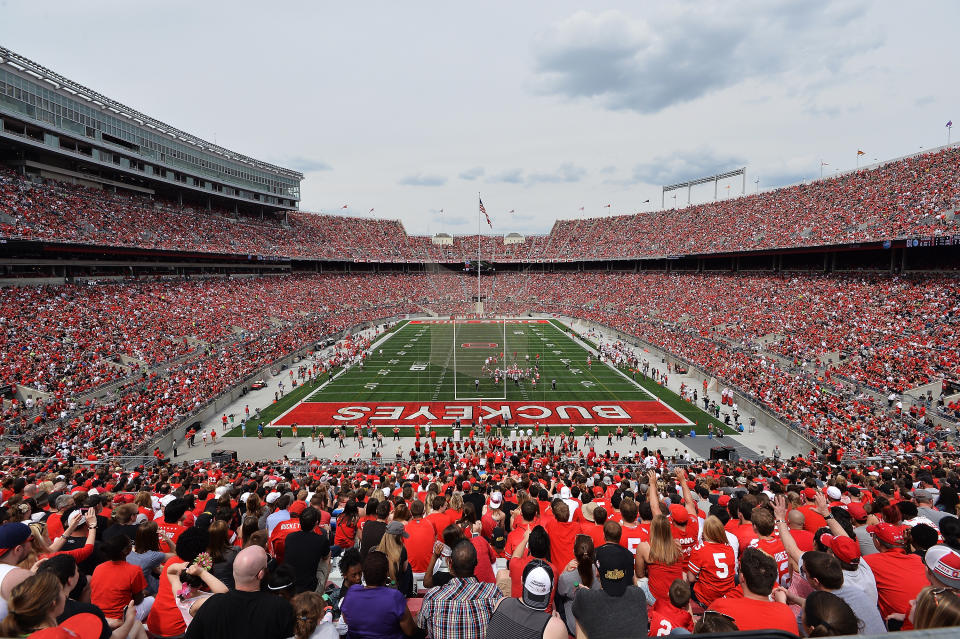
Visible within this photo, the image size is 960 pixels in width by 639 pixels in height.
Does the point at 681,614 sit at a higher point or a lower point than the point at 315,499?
higher

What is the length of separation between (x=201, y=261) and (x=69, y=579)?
51.6 meters

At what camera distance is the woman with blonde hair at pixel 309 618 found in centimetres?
259

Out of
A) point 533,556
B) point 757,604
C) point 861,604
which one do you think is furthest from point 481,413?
point 757,604

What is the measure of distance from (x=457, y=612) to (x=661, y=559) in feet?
6.82

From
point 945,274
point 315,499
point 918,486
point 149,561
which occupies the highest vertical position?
point 945,274

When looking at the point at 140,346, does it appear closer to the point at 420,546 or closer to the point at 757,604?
the point at 420,546

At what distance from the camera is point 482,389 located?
1081 inches

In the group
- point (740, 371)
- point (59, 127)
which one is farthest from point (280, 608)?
point (59, 127)

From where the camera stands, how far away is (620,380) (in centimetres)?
2980

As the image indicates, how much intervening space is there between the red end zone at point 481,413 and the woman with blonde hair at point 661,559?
60.6ft

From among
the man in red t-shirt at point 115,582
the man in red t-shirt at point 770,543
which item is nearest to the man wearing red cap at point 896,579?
the man in red t-shirt at point 770,543

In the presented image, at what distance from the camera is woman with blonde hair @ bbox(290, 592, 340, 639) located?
8.50 ft

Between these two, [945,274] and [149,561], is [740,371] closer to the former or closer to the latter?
[945,274]

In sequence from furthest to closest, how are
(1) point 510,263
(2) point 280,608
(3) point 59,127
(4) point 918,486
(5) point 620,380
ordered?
1. (1) point 510,263
2. (3) point 59,127
3. (5) point 620,380
4. (4) point 918,486
5. (2) point 280,608
